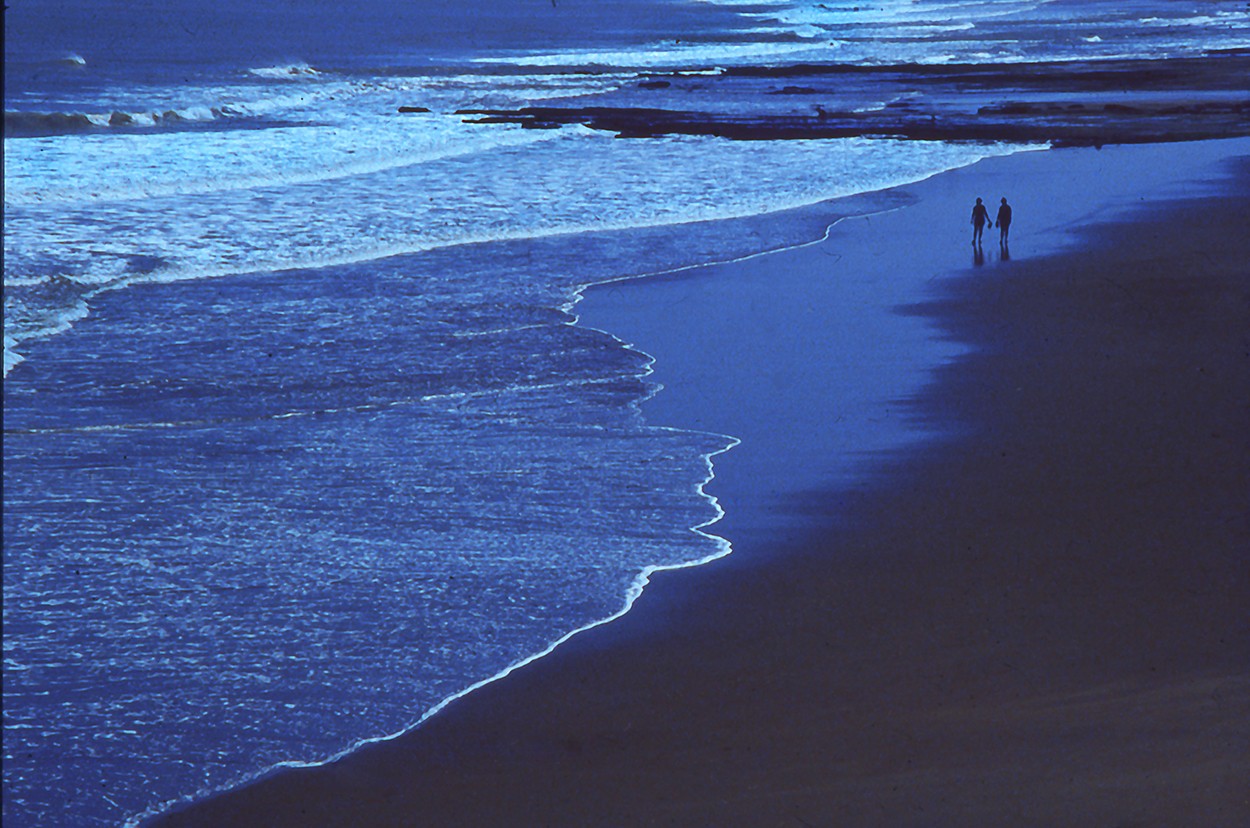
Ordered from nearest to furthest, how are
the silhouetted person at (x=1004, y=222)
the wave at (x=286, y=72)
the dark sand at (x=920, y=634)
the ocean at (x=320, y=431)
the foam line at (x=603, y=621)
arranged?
1. the dark sand at (x=920, y=634)
2. the foam line at (x=603, y=621)
3. the ocean at (x=320, y=431)
4. the silhouetted person at (x=1004, y=222)
5. the wave at (x=286, y=72)

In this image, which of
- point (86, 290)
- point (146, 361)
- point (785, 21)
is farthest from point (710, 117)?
point (785, 21)

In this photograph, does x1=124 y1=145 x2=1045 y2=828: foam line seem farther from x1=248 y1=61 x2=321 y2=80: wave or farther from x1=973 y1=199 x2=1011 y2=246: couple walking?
x1=248 y1=61 x2=321 y2=80: wave

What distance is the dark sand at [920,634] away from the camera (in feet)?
15.8

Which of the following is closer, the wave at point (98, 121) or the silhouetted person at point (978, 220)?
the silhouetted person at point (978, 220)

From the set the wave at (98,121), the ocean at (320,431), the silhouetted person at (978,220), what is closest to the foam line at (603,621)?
the ocean at (320,431)

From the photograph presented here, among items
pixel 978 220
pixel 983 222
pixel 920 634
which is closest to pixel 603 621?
pixel 920 634

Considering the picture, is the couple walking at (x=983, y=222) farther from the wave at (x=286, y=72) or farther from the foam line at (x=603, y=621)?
the wave at (x=286, y=72)

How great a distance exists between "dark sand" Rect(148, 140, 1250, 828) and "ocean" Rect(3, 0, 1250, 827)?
1.10 ft

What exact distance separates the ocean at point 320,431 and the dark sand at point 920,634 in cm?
33

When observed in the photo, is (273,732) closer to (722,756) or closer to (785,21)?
(722,756)

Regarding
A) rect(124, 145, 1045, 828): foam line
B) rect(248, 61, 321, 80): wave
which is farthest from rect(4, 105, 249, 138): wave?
rect(124, 145, 1045, 828): foam line

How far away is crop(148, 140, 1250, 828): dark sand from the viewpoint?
189 inches

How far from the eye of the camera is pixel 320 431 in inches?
367

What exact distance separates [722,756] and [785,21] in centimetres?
10635
